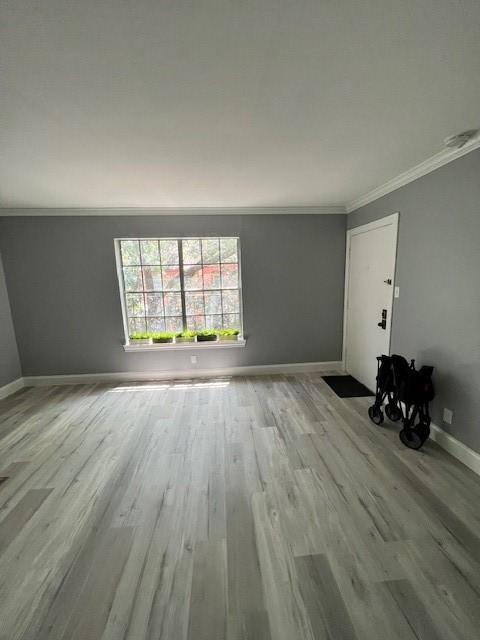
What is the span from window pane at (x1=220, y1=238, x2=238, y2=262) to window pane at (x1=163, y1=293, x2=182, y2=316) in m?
0.87

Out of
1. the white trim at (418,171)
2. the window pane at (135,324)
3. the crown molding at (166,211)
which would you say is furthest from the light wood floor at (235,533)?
the crown molding at (166,211)

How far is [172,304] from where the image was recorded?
3.63 meters

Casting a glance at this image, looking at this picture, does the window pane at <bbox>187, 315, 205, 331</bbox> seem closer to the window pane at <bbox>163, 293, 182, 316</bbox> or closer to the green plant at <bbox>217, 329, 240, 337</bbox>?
the window pane at <bbox>163, 293, 182, 316</bbox>

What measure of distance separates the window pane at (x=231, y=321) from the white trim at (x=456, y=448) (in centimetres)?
251

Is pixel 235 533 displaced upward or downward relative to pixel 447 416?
downward

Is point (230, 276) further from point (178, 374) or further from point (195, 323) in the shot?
point (178, 374)

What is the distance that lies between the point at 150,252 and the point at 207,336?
146 centimetres

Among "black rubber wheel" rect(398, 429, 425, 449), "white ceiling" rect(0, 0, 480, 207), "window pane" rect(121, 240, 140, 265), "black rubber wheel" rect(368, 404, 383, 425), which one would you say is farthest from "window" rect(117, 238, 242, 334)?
"black rubber wheel" rect(398, 429, 425, 449)

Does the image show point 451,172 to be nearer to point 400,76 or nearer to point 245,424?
point 400,76

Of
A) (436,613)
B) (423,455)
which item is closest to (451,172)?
(423,455)

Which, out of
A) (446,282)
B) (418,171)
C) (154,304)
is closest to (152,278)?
(154,304)

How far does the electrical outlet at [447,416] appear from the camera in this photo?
6.47 ft

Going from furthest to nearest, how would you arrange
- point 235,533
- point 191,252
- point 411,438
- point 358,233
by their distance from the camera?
point 191,252 < point 358,233 < point 411,438 < point 235,533

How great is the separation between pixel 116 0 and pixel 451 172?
230cm
